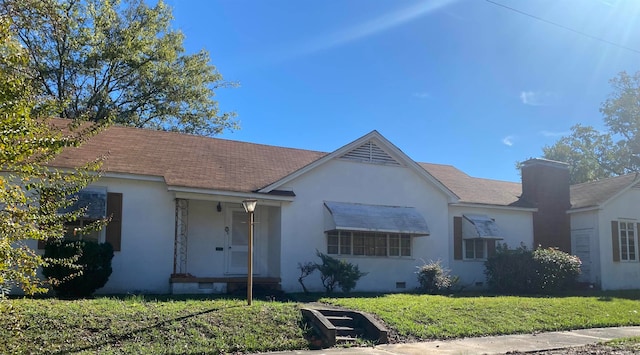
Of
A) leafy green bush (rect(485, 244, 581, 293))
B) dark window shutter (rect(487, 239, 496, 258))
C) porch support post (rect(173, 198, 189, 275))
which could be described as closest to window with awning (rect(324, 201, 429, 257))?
leafy green bush (rect(485, 244, 581, 293))

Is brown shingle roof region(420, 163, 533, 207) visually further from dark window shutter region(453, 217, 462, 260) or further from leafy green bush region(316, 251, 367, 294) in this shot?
leafy green bush region(316, 251, 367, 294)

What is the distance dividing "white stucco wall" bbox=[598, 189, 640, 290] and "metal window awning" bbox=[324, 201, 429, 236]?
773cm

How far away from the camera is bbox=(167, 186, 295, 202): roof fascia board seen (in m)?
15.0

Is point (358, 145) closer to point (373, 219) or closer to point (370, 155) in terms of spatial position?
point (370, 155)

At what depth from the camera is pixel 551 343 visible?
Result: 435 inches

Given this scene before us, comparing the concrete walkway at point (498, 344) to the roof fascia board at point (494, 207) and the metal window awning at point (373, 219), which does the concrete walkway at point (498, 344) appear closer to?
the metal window awning at point (373, 219)

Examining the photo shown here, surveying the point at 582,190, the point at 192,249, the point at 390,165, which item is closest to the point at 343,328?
the point at 192,249

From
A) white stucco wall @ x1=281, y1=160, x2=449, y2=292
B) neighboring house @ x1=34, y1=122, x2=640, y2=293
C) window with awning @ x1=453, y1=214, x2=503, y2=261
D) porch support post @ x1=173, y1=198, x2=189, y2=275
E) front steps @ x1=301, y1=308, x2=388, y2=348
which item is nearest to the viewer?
front steps @ x1=301, y1=308, x2=388, y2=348

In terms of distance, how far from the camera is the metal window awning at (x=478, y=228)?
19.4 meters

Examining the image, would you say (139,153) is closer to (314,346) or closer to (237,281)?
(237,281)

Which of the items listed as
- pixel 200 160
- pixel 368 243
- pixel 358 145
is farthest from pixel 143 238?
pixel 358 145

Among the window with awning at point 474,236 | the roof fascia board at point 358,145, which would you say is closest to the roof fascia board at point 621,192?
the window with awning at point 474,236

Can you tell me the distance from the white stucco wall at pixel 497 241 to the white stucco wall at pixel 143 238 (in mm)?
9640

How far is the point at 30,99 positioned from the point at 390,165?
13.6 m
